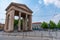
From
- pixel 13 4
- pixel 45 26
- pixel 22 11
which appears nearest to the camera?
pixel 13 4

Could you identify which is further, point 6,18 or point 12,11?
point 6,18

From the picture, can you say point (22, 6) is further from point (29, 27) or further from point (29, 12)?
point (29, 27)

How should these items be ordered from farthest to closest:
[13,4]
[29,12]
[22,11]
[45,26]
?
1. [45,26]
2. [29,12]
3. [22,11]
4. [13,4]

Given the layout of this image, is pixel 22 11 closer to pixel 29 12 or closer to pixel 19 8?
pixel 19 8

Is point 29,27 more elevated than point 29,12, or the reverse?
point 29,12

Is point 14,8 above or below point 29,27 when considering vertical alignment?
above

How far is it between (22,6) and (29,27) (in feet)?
39.7

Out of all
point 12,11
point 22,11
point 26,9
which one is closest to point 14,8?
point 12,11

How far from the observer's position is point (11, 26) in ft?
136

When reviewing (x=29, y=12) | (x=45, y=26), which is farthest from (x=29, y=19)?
(x=45, y=26)

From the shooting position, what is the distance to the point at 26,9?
51.3 metres

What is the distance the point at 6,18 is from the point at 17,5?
10.2m

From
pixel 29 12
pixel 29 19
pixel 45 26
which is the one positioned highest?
pixel 29 12

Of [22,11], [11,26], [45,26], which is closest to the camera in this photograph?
[11,26]
